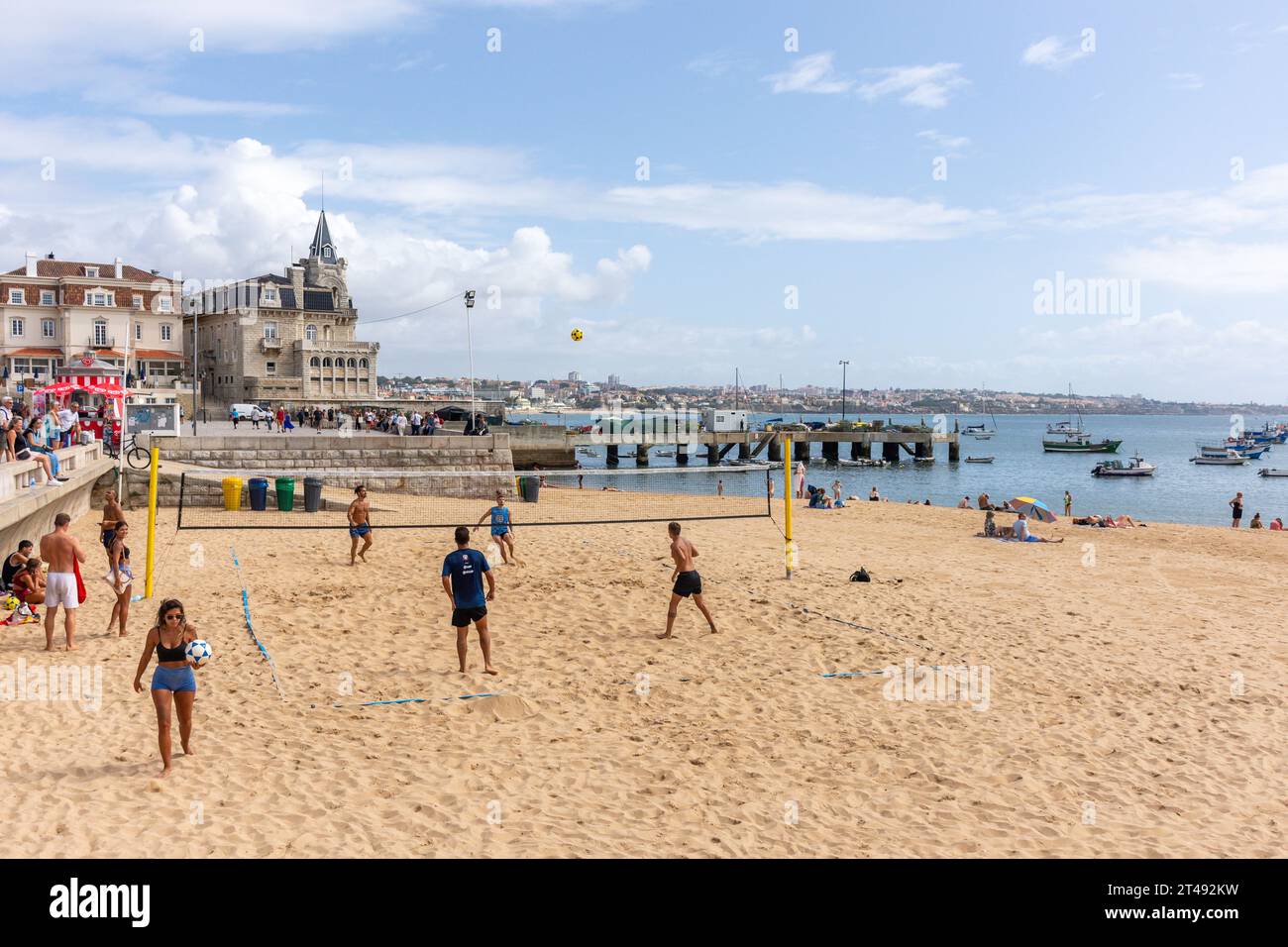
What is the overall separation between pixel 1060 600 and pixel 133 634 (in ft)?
42.1

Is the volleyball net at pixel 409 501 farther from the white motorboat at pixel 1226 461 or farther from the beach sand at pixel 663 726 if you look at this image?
the white motorboat at pixel 1226 461

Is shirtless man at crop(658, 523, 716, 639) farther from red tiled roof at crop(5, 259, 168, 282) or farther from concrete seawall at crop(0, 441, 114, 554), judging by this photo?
red tiled roof at crop(5, 259, 168, 282)

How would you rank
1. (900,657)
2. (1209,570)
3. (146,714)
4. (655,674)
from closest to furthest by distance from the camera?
(146,714) → (655,674) → (900,657) → (1209,570)

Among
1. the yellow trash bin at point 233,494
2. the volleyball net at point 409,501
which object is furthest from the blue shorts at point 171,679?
the yellow trash bin at point 233,494

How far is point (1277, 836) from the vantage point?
6777 mm

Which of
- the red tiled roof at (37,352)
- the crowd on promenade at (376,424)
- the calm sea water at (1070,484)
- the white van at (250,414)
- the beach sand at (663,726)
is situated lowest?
the calm sea water at (1070,484)

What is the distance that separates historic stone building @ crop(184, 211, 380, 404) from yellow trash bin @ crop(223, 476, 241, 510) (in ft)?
135

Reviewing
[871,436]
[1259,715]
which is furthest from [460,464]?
[871,436]

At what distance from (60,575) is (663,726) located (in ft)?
22.5

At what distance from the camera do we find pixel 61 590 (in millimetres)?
10430

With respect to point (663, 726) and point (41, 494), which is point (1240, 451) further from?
point (41, 494)

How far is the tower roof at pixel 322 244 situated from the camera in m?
80.1

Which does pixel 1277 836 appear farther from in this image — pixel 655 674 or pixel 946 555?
pixel 946 555

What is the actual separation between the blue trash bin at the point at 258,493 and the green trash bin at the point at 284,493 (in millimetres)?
321
